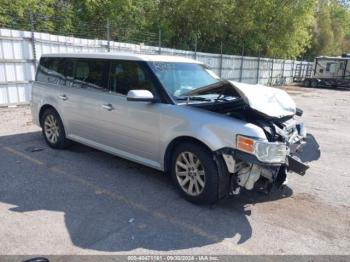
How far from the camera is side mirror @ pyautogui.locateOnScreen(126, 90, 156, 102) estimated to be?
13.3 feet

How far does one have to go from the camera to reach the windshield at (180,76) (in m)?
4.48

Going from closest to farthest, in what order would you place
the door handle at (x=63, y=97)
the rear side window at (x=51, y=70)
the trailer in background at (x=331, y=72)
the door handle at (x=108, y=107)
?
the door handle at (x=108, y=107) → the door handle at (x=63, y=97) → the rear side window at (x=51, y=70) → the trailer in background at (x=331, y=72)

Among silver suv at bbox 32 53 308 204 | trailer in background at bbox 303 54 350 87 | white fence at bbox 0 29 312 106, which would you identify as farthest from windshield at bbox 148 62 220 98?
trailer in background at bbox 303 54 350 87

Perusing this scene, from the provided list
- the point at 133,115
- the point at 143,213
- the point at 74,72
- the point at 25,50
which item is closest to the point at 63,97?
the point at 74,72

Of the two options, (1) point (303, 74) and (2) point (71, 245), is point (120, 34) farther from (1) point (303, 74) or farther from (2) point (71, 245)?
(1) point (303, 74)

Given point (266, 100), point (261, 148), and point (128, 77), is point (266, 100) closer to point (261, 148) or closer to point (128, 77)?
point (261, 148)

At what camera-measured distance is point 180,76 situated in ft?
15.7

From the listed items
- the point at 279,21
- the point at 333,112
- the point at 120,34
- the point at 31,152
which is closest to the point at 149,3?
the point at 120,34

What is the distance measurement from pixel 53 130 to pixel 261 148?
4.05 meters

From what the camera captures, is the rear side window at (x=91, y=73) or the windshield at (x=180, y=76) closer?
the windshield at (x=180, y=76)

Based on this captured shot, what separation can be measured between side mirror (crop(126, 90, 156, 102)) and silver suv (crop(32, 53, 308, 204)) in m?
0.01

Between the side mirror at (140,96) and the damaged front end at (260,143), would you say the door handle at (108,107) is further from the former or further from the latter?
the damaged front end at (260,143)

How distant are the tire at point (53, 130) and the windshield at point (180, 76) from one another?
233 centimetres

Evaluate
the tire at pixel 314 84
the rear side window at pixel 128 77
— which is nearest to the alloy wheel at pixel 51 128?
the rear side window at pixel 128 77
